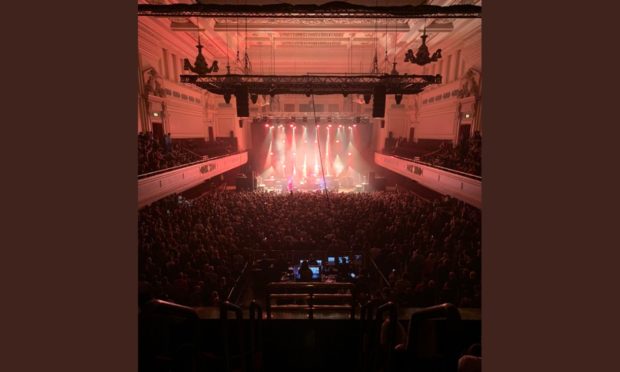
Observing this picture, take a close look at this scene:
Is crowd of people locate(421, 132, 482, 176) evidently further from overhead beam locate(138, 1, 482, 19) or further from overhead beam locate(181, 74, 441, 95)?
overhead beam locate(138, 1, 482, 19)

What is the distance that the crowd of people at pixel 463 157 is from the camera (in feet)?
36.1

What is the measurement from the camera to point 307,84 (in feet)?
45.7

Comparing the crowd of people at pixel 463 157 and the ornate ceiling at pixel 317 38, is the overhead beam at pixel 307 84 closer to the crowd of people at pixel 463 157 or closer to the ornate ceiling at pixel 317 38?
the ornate ceiling at pixel 317 38

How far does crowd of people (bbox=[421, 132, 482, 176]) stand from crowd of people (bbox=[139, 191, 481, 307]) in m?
1.20

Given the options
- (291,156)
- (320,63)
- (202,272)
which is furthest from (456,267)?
Result: (291,156)

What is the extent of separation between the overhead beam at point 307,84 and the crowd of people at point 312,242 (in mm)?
4132

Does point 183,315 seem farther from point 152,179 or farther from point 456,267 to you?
point 152,179

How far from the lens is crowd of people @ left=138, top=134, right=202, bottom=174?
422 inches

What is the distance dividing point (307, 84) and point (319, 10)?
6.84 meters

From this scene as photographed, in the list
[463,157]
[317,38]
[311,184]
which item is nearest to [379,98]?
[463,157]

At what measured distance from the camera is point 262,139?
26.7 meters

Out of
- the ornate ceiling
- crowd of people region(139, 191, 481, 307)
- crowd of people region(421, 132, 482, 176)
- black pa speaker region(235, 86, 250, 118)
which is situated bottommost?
crowd of people region(139, 191, 481, 307)

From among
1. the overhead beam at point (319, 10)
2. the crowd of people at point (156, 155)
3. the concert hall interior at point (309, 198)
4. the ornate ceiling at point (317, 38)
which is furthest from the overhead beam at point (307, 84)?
the overhead beam at point (319, 10)

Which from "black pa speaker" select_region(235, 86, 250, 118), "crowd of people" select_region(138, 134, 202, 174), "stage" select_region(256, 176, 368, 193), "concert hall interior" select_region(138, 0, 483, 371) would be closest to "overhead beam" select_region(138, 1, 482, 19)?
"concert hall interior" select_region(138, 0, 483, 371)
